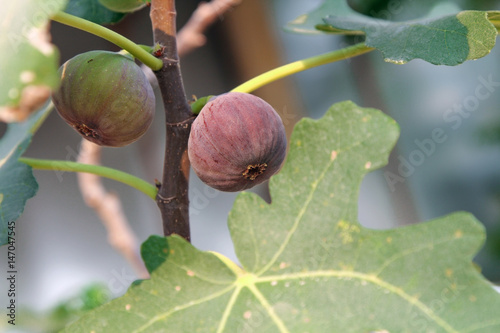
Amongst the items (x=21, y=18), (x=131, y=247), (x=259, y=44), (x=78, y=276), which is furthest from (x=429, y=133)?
(x=21, y=18)

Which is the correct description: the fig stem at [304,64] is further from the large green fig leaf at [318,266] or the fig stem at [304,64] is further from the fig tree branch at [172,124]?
the large green fig leaf at [318,266]

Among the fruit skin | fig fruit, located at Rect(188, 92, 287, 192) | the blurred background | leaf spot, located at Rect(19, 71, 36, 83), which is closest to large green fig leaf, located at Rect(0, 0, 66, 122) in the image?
leaf spot, located at Rect(19, 71, 36, 83)

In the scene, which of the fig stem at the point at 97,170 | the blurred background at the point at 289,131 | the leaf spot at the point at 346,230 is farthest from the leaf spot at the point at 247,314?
the blurred background at the point at 289,131

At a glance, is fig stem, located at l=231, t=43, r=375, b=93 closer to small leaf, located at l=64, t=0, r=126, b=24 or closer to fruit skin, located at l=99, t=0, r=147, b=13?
fruit skin, located at l=99, t=0, r=147, b=13

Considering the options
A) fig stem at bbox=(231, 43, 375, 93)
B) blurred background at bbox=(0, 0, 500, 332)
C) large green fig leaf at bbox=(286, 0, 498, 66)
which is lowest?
blurred background at bbox=(0, 0, 500, 332)

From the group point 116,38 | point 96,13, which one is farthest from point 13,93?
point 96,13

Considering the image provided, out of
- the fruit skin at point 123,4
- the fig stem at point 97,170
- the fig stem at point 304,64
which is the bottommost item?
the fig stem at point 97,170
